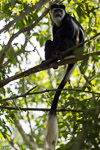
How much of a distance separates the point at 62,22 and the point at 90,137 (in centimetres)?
215

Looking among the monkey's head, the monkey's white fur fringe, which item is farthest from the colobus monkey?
the monkey's white fur fringe

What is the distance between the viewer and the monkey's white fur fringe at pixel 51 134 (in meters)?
1.89

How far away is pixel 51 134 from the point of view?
2043 millimetres

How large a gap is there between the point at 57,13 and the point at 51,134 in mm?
1731

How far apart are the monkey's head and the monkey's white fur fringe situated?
1.33m

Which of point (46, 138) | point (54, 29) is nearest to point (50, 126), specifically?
point (46, 138)

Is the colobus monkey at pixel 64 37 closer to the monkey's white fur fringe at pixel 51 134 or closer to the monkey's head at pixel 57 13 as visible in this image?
the monkey's head at pixel 57 13

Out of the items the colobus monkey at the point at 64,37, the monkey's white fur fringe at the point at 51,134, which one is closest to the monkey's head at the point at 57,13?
the colobus monkey at the point at 64,37

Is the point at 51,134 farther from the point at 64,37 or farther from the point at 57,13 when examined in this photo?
the point at 57,13

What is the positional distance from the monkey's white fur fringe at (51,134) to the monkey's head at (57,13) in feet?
4.38

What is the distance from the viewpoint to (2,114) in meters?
1.99

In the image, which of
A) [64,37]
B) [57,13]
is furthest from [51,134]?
[57,13]

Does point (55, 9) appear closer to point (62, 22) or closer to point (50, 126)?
point (62, 22)

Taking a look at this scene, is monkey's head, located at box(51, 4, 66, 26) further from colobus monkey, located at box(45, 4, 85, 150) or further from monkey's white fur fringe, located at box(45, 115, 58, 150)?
monkey's white fur fringe, located at box(45, 115, 58, 150)
